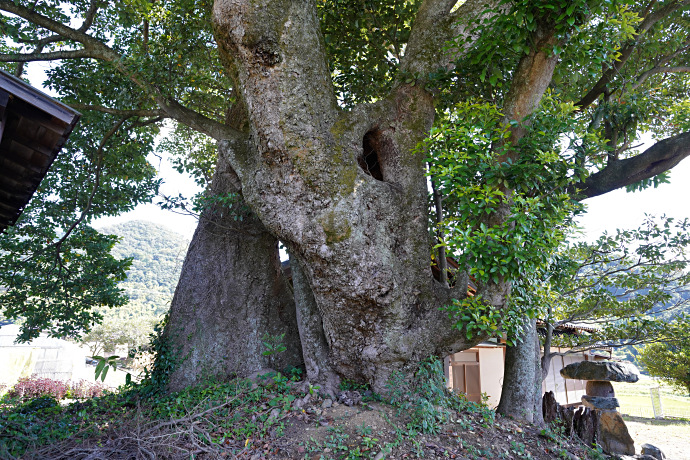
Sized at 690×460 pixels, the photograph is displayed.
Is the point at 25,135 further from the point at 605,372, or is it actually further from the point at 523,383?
the point at 605,372

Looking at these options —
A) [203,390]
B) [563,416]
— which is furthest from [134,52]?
[563,416]

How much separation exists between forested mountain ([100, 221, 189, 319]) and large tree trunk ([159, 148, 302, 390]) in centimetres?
3248

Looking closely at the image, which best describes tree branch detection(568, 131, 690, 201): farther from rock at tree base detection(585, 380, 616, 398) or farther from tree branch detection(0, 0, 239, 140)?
rock at tree base detection(585, 380, 616, 398)

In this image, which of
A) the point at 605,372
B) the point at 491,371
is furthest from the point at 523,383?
the point at 491,371

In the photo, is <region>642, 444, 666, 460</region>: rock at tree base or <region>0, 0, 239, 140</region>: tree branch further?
<region>642, 444, 666, 460</region>: rock at tree base

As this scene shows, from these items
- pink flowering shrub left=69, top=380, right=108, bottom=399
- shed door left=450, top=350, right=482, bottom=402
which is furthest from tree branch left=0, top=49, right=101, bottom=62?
pink flowering shrub left=69, top=380, right=108, bottom=399

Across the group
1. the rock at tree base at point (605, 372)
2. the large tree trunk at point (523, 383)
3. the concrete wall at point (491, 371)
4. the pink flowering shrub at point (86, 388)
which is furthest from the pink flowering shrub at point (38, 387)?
the rock at tree base at point (605, 372)

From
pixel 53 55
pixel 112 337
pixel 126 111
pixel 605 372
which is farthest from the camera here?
pixel 112 337

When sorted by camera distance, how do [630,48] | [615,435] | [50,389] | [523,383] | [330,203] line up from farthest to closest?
1. [50,389]
2. [615,435]
3. [630,48]
4. [523,383]
5. [330,203]

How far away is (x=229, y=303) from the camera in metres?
6.27

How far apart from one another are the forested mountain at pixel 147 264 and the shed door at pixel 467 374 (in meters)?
32.3

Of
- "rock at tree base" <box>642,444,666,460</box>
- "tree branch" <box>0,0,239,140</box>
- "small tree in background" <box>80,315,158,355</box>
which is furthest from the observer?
"small tree in background" <box>80,315,158,355</box>

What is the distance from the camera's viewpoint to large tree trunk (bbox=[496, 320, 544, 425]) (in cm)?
566

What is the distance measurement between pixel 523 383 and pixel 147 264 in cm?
5739
